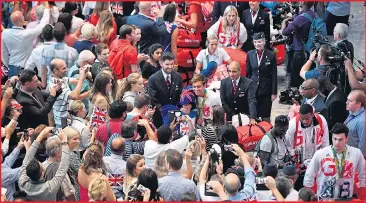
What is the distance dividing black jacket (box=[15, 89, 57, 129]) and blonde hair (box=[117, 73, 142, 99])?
3.33ft

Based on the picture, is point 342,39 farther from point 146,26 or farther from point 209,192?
point 209,192

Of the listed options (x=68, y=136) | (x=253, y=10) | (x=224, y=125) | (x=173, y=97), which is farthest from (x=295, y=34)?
(x=68, y=136)

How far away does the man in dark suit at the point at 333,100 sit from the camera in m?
14.3

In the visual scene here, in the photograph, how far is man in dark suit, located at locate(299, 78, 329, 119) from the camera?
13.9 m

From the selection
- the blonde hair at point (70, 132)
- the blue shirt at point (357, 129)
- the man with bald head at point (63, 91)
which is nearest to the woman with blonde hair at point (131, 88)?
the man with bald head at point (63, 91)

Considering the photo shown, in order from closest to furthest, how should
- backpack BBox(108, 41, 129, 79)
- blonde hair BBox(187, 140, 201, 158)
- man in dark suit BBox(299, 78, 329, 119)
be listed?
blonde hair BBox(187, 140, 201, 158) → man in dark suit BBox(299, 78, 329, 119) → backpack BBox(108, 41, 129, 79)

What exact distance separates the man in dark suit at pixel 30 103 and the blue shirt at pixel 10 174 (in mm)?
1302

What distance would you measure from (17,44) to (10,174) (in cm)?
484

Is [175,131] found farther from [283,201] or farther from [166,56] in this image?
[283,201]

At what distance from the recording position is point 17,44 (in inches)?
656

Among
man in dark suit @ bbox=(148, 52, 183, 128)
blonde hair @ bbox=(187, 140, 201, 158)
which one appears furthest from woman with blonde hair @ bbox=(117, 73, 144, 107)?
blonde hair @ bbox=(187, 140, 201, 158)

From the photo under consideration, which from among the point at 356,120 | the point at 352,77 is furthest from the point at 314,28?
the point at 356,120

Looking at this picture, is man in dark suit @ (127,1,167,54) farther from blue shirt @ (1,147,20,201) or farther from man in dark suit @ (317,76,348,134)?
blue shirt @ (1,147,20,201)

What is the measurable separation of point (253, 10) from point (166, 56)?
322 cm
